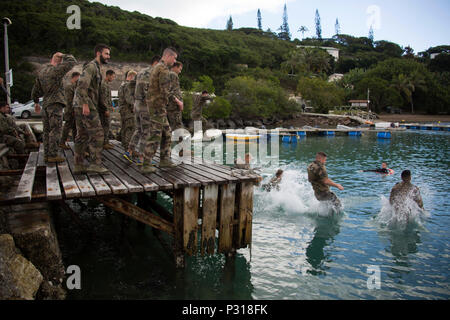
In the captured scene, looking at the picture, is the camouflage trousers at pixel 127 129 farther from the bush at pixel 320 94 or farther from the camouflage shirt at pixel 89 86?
the bush at pixel 320 94

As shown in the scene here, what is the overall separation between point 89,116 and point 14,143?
6.04 m

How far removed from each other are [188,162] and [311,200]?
641cm

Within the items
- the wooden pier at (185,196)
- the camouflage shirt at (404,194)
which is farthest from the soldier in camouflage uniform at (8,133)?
the camouflage shirt at (404,194)

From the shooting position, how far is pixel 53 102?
8656 millimetres

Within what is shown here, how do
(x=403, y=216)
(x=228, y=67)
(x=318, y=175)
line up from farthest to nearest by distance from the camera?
(x=228, y=67)
(x=403, y=216)
(x=318, y=175)

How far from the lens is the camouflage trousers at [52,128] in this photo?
8419 mm

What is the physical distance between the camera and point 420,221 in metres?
12.1

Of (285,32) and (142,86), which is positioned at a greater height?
(285,32)

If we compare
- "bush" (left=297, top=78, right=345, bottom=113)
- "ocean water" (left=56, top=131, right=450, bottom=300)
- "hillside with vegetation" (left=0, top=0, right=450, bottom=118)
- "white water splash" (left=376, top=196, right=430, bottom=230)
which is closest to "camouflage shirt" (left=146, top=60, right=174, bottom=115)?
"ocean water" (left=56, top=131, right=450, bottom=300)

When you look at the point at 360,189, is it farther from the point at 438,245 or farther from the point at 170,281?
the point at 170,281

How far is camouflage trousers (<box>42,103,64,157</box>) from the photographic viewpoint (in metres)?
8.42

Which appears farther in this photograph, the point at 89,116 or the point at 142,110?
the point at 142,110

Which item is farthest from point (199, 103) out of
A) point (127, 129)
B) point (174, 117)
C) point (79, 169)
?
point (79, 169)

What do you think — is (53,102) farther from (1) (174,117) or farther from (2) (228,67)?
(2) (228,67)
